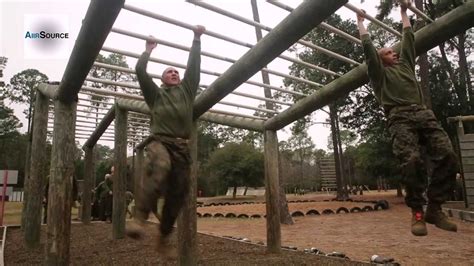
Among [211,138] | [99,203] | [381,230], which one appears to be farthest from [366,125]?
[211,138]

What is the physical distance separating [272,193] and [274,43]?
12.7 feet

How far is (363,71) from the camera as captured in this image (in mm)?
4523

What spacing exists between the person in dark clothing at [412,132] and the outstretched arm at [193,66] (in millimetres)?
1663

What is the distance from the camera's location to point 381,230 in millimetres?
10531

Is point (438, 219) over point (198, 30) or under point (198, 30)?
under

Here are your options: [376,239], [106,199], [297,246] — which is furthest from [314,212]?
[297,246]

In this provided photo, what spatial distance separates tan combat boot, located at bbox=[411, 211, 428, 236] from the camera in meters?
3.35

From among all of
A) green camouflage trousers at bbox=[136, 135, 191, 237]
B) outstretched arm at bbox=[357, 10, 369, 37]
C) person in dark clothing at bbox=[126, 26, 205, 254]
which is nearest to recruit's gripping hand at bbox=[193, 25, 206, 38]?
person in dark clothing at bbox=[126, 26, 205, 254]

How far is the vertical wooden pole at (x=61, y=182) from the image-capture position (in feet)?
17.7

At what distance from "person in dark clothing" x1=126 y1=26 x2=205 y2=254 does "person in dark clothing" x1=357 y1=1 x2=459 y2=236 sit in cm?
184

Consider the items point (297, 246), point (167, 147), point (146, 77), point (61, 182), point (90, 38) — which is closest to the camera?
point (90, 38)

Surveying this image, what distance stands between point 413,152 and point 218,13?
7.51 ft

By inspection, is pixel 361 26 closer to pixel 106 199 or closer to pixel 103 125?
pixel 103 125

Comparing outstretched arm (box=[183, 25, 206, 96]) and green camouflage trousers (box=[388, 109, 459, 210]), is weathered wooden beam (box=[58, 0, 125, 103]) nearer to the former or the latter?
outstretched arm (box=[183, 25, 206, 96])
